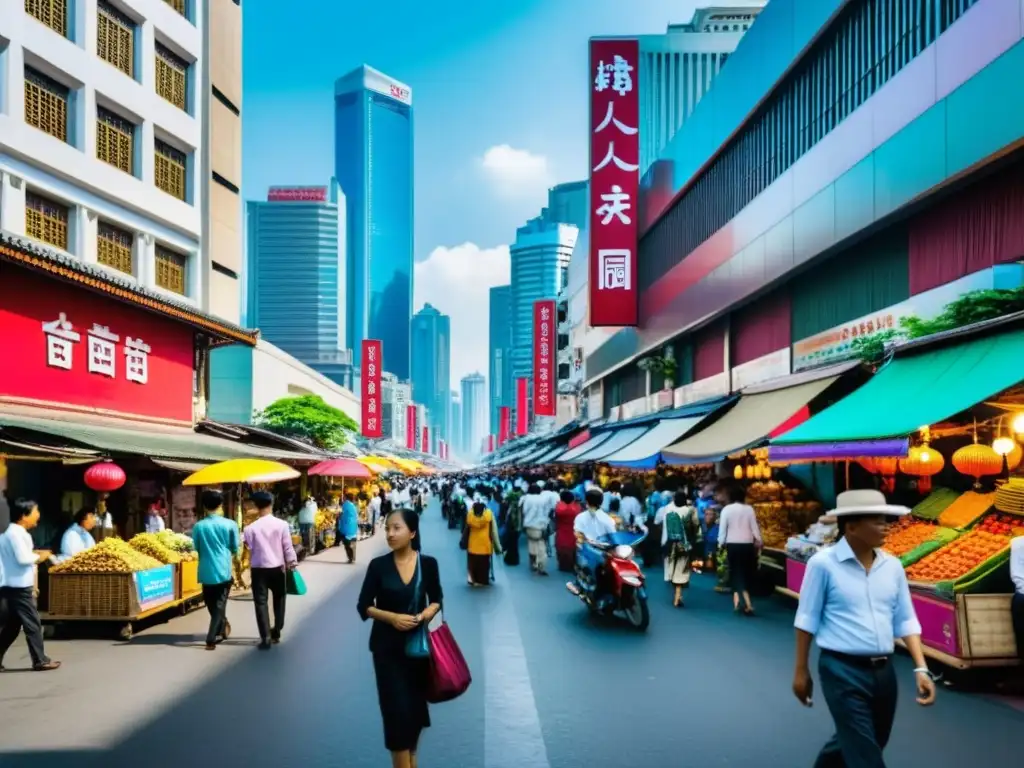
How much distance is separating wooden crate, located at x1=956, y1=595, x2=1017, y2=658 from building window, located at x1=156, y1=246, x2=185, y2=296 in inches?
903

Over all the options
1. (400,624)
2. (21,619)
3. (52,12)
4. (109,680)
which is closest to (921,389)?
(400,624)

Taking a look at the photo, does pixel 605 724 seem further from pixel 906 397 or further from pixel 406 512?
pixel 906 397

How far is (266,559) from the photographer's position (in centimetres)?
898

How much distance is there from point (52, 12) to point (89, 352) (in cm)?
950

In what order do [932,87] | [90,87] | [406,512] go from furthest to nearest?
[90,87] → [932,87] → [406,512]

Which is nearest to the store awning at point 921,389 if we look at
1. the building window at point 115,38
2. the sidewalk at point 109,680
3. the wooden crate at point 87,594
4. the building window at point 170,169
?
the sidewalk at point 109,680

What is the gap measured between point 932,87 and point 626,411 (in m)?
25.2

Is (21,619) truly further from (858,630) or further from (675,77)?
(675,77)

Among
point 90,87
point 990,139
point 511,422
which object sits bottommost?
point 511,422

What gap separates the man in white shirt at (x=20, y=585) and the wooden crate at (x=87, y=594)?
1.71 meters

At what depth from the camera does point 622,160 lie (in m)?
29.2

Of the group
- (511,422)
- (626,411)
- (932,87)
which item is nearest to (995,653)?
(932,87)

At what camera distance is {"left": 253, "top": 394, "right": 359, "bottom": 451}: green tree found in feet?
140

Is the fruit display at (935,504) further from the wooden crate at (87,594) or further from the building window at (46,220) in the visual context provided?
the building window at (46,220)
